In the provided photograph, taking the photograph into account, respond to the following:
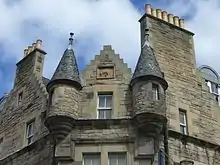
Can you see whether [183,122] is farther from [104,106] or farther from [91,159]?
[91,159]

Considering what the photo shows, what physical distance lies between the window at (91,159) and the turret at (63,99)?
48.4 inches

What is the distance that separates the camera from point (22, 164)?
22312 millimetres

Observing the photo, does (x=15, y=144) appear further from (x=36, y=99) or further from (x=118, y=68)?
(x=118, y=68)

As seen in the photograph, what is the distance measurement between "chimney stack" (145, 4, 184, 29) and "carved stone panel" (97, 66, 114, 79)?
3.93 m

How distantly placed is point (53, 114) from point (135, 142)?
3.47 metres

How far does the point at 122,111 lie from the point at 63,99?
8.17 ft

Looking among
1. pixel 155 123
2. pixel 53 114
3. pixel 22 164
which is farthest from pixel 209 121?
pixel 22 164

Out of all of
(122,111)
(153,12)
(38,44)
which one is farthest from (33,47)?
(122,111)

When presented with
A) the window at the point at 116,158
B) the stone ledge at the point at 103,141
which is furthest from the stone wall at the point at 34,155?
the window at the point at 116,158

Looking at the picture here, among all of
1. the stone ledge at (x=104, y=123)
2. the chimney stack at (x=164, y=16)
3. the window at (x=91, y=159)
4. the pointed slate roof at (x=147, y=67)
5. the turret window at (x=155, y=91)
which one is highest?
the chimney stack at (x=164, y=16)

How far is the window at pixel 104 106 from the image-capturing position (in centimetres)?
2077

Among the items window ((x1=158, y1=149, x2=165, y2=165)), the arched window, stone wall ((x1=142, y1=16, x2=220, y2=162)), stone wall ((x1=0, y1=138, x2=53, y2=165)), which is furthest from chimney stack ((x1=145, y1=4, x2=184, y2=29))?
stone wall ((x1=0, y1=138, x2=53, y2=165))

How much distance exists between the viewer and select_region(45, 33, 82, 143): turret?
19906 millimetres

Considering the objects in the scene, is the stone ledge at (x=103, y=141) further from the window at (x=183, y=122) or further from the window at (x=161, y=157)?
the window at (x=183, y=122)
